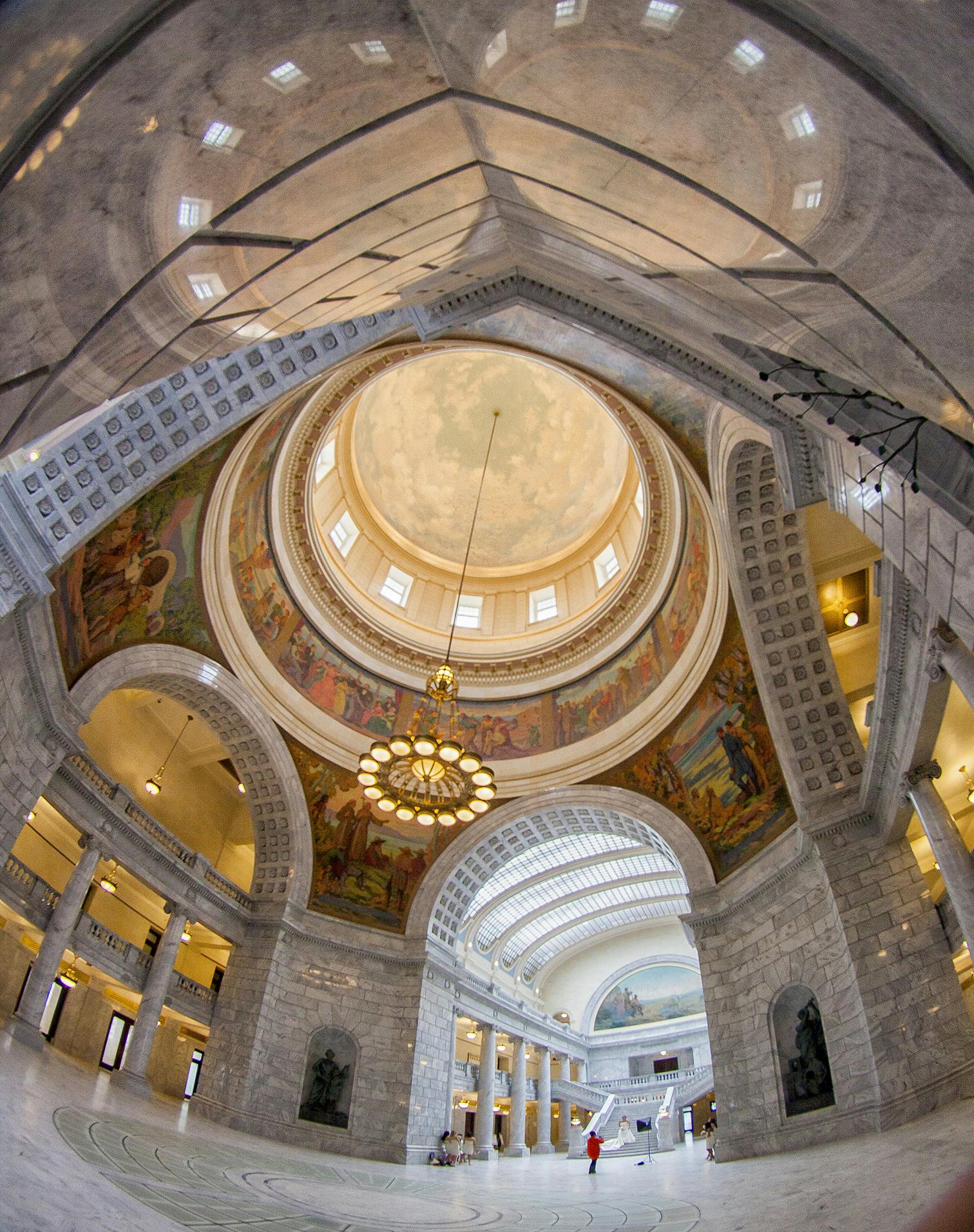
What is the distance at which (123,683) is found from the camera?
12.8 m

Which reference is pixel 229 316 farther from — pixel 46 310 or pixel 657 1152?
pixel 657 1152

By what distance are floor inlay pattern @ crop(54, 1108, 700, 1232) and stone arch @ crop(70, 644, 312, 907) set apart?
733 cm

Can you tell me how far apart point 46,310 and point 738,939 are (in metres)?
13.8

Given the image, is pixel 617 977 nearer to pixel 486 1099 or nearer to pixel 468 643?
pixel 486 1099

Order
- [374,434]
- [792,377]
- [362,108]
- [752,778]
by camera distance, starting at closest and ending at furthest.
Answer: [362,108]
[792,377]
[752,778]
[374,434]

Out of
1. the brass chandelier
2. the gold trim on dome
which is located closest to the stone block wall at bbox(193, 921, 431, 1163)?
the brass chandelier

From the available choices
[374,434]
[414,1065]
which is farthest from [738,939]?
[374,434]

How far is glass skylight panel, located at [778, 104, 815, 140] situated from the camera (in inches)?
66.0

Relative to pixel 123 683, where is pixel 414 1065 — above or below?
below

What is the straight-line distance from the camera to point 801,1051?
10.9m

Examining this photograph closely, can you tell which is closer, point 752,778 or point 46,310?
point 46,310

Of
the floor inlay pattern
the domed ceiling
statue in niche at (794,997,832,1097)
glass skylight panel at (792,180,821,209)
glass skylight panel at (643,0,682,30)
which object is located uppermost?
the domed ceiling

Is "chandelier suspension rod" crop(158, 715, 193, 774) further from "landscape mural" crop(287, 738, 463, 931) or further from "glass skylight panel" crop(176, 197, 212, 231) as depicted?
"glass skylight panel" crop(176, 197, 212, 231)

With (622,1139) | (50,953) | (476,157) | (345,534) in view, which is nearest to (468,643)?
(345,534)
